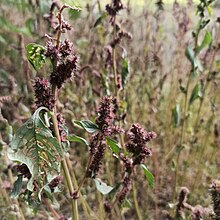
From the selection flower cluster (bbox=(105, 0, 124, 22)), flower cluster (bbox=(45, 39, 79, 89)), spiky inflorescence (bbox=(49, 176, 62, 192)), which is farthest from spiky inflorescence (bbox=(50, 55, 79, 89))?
flower cluster (bbox=(105, 0, 124, 22))

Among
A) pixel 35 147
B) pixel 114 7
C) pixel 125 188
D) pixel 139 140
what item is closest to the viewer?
pixel 35 147

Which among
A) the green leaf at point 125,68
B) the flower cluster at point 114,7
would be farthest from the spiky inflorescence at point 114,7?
the green leaf at point 125,68

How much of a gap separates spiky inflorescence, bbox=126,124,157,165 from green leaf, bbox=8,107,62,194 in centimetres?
19

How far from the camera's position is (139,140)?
2.99 ft

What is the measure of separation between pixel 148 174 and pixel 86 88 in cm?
134

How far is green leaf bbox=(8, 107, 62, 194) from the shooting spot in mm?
733

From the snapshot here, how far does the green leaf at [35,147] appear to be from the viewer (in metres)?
0.73

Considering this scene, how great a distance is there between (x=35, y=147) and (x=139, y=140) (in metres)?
0.24

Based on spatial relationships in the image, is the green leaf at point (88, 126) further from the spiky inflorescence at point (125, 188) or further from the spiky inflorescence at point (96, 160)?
the spiky inflorescence at point (125, 188)

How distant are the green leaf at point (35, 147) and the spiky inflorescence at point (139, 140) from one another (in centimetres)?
19

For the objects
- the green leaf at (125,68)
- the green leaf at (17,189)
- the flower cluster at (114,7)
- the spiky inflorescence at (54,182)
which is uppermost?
the flower cluster at (114,7)

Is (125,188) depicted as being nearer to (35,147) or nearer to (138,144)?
(138,144)

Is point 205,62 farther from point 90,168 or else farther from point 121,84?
point 90,168

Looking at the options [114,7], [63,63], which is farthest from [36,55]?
[114,7]
